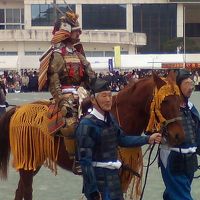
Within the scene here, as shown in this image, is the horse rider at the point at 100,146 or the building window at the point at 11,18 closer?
the horse rider at the point at 100,146

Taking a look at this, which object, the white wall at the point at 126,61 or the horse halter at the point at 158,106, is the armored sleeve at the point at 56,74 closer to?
the horse halter at the point at 158,106

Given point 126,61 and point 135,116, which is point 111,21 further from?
point 135,116

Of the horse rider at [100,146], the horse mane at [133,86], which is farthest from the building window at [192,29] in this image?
the horse rider at [100,146]

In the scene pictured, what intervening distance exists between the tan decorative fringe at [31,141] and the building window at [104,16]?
231 feet

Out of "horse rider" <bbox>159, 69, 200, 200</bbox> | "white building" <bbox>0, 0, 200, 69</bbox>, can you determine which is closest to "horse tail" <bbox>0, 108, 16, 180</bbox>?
"horse rider" <bbox>159, 69, 200, 200</bbox>

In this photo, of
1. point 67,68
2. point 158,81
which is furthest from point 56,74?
point 158,81

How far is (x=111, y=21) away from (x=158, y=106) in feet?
237

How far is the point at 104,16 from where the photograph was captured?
256 feet

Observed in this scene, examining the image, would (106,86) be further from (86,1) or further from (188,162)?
(86,1)

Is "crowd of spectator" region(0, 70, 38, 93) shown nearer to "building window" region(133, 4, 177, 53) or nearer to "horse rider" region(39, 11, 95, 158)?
"horse rider" region(39, 11, 95, 158)

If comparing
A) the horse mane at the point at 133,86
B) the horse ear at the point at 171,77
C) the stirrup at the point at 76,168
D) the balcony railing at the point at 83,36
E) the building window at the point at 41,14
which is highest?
the building window at the point at 41,14

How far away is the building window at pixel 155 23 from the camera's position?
78812 mm

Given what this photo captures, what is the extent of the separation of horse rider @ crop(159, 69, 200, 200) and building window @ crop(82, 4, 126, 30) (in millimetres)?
71365

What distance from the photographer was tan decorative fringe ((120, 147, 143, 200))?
6336mm
